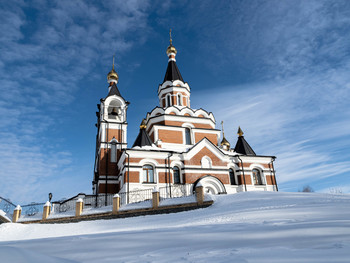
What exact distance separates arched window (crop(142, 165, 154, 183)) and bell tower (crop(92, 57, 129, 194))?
332 centimetres

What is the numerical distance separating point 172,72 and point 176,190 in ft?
46.1

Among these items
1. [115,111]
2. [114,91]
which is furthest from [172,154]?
[114,91]

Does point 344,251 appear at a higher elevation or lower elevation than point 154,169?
lower

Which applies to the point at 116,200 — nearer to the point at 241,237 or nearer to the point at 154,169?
the point at 154,169

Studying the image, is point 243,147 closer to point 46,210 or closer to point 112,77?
point 112,77

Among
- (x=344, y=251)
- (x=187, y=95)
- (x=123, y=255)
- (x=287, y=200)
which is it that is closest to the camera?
(x=344, y=251)

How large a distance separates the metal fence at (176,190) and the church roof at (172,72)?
12.5 m

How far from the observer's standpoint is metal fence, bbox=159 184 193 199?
712 inches

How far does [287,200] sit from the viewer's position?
1130 cm

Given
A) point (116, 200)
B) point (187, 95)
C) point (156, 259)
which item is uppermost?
point (187, 95)

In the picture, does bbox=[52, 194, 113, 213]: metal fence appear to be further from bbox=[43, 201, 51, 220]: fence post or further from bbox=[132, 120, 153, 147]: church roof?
bbox=[132, 120, 153, 147]: church roof

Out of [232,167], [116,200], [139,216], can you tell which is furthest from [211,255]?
[232,167]

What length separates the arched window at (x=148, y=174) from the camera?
734 inches

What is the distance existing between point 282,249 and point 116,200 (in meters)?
11.9
